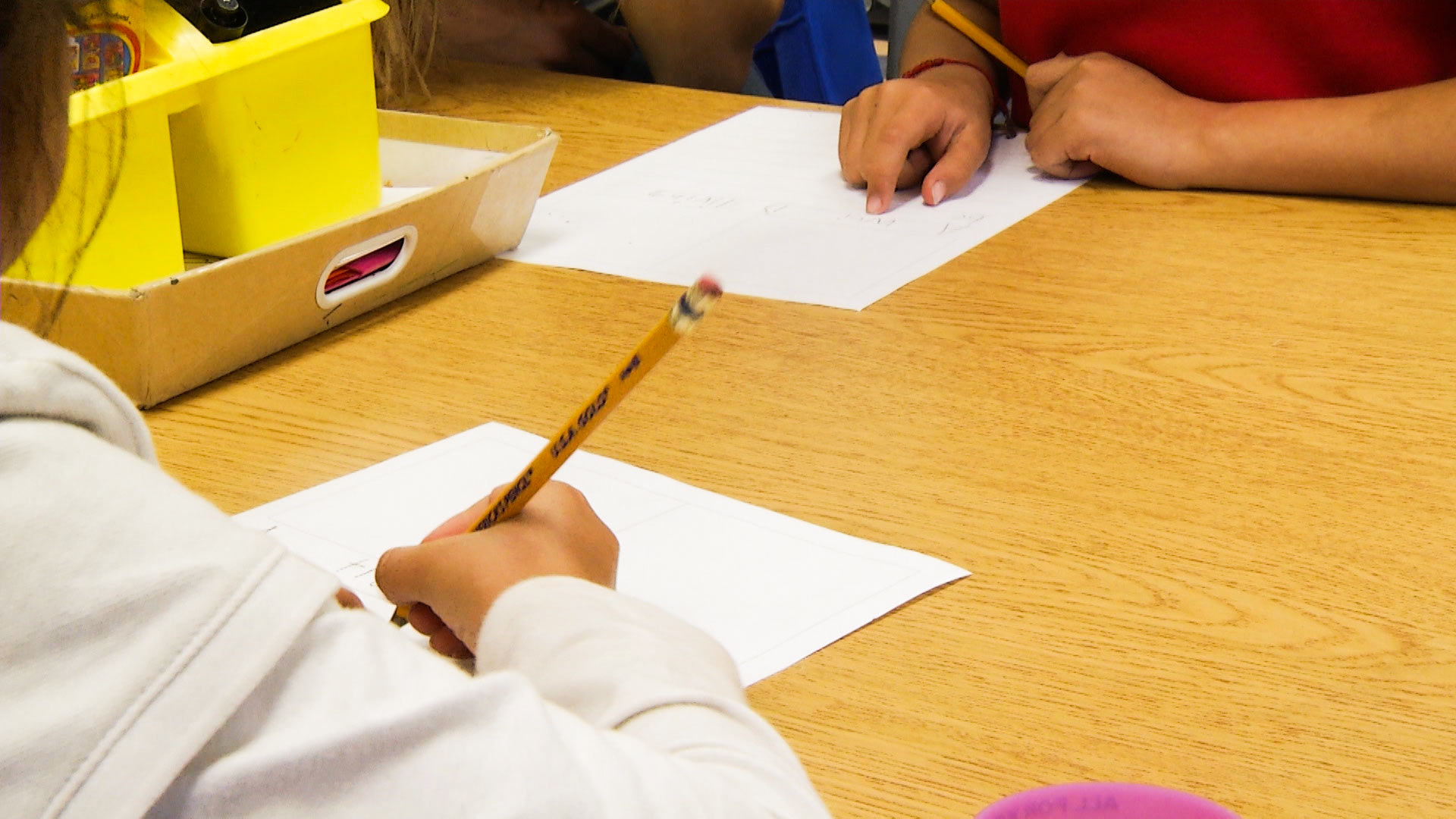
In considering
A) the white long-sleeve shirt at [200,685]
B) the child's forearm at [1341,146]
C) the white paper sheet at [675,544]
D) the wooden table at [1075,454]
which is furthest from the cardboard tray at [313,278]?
the child's forearm at [1341,146]

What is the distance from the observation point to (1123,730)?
17.3 inches

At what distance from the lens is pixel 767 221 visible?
94 cm

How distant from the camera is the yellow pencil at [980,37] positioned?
Answer: 3.98 ft

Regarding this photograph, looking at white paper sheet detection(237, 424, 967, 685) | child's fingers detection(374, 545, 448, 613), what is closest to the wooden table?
white paper sheet detection(237, 424, 967, 685)

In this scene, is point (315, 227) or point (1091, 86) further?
point (1091, 86)

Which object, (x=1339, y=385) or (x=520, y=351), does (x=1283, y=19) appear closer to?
(x=1339, y=385)

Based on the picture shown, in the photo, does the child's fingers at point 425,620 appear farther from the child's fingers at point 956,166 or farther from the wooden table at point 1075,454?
the child's fingers at point 956,166

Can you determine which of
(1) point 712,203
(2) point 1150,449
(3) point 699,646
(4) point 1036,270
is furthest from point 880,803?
(1) point 712,203

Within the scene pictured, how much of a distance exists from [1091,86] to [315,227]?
22.7 inches

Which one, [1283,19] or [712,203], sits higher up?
[1283,19]

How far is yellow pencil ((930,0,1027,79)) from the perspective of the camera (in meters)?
1.21

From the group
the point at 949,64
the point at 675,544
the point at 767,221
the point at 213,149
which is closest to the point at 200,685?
the point at 675,544

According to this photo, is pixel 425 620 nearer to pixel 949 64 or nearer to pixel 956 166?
pixel 956 166

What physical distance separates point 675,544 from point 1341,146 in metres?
0.61
